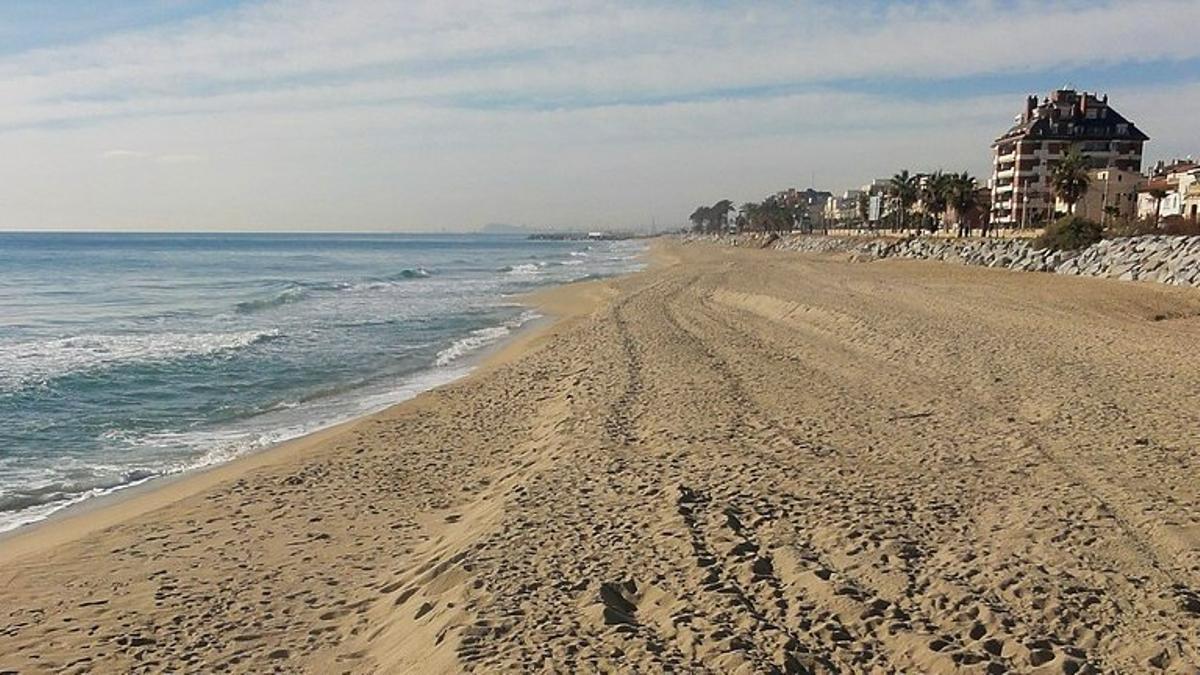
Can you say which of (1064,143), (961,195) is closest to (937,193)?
(961,195)

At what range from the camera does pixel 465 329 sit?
2814cm

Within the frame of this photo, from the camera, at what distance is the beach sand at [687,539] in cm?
533

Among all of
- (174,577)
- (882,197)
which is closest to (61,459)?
(174,577)

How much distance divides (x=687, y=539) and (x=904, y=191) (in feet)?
301

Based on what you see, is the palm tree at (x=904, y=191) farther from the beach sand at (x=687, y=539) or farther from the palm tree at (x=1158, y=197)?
the beach sand at (x=687, y=539)

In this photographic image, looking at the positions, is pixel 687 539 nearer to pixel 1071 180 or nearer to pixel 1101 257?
pixel 1101 257

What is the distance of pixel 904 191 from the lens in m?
91.6

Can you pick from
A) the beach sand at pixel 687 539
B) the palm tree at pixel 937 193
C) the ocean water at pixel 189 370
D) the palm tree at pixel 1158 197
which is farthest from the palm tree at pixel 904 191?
the beach sand at pixel 687 539

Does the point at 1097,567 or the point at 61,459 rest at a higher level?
the point at 1097,567

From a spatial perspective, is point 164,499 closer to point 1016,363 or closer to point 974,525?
point 974,525

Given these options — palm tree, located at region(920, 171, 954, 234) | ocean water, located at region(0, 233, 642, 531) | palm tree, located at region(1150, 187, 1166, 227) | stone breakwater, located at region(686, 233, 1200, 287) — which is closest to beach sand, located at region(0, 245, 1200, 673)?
ocean water, located at region(0, 233, 642, 531)

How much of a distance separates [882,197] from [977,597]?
124 m

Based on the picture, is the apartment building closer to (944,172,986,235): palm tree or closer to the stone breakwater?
(944,172,986,235): palm tree

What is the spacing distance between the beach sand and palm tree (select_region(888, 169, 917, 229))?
82025 mm
